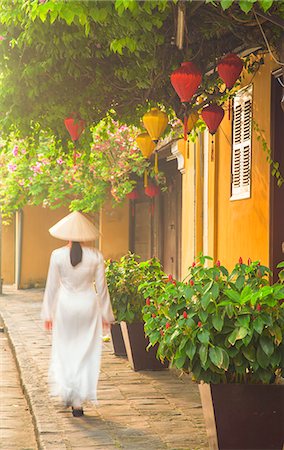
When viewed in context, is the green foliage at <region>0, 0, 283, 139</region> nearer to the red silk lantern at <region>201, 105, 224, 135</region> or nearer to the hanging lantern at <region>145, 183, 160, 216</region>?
the red silk lantern at <region>201, 105, 224, 135</region>

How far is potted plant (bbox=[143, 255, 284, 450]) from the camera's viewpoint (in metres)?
5.86

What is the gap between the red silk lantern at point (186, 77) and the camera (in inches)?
317

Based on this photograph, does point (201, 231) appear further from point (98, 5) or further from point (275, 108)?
point (98, 5)

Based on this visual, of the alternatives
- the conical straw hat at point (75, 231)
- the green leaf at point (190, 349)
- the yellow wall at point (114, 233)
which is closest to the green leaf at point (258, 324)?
the green leaf at point (190, 349)

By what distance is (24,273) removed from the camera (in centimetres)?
2967

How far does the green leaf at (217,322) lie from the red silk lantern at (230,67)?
10.3 ft

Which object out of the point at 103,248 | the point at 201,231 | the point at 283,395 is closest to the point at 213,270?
the point at 283,395

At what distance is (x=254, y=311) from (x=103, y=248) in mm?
19987

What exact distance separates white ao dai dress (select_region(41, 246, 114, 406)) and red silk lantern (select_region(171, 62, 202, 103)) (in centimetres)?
169

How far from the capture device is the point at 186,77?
26.4 ft

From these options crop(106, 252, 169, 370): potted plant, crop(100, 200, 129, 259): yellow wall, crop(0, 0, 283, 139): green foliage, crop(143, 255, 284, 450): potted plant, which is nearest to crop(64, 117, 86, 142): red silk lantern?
crop(0, 0, 283, 139): green foliage

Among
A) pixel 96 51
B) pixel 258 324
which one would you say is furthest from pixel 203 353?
pixel 96 51

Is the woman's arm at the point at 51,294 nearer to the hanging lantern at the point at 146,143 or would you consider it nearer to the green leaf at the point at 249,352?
the green leaf at the point at 249,352

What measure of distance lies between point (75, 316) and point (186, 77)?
2352 millimetres
